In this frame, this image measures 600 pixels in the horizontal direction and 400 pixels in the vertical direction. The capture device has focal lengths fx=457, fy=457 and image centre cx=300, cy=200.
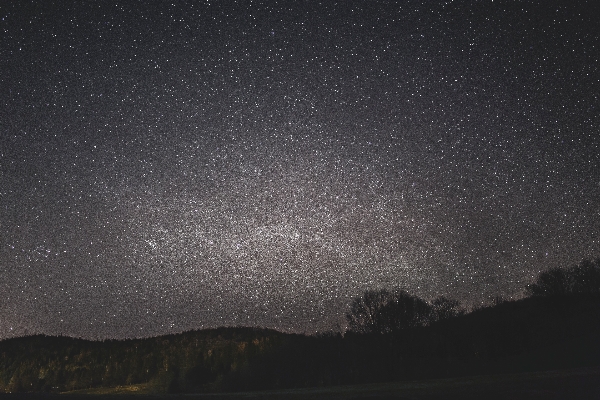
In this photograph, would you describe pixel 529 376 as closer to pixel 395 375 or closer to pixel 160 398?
pixel 160 398

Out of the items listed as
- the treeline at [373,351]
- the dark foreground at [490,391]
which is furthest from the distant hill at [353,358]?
the dark foreground at [490,391]

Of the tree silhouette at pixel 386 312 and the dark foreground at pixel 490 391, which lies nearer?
the dark foreground at pixel 490 391

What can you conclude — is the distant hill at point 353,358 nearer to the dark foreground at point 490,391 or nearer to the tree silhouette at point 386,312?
the tree silhouette at point 386,312

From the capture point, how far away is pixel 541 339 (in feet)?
131

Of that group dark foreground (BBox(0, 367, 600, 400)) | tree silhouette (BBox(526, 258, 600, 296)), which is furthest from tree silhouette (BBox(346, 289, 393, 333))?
dark foreground (BBox(0, 367, 600, 400))

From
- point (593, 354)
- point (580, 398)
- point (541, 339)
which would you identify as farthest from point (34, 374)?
point (580, 398)

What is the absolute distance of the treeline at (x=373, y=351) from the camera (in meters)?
32.0

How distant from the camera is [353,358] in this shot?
42.3m

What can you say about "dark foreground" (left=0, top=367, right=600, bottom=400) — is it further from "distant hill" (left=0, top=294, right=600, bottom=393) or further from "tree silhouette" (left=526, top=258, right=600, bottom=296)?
"tree silhouette" (left=526, top=258, right=600, bottom=296)

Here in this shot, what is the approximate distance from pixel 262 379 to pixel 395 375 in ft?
38.2

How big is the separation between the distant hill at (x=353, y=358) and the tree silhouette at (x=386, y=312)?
2.70 m

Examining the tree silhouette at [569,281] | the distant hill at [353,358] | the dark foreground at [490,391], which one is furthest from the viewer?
the tree silhouette at [569,281]

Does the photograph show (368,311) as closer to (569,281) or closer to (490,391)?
(569,281)

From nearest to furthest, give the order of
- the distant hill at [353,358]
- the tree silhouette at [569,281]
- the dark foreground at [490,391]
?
the dark foreground at [490,391] < the distant hill at [353,358] < the tree silhouette at [569,281]
